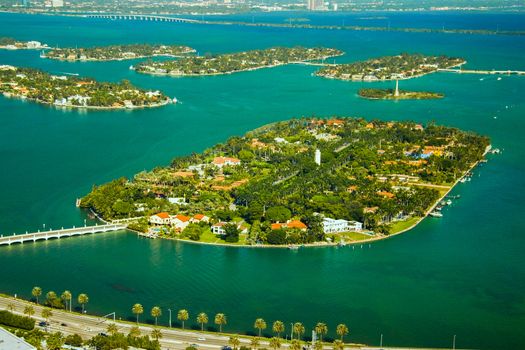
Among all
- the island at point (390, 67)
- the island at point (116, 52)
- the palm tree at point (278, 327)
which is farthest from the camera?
the island at point (116, 52)

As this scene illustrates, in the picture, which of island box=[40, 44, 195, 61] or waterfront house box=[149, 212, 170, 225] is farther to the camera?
island box=[40, 44, 195, 61]

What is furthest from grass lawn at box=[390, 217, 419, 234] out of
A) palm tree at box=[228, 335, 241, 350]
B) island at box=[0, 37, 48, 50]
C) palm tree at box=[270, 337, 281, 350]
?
island at box=[0, 37, 48, 50]

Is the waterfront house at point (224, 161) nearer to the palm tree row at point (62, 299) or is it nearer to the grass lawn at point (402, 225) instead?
the grass lawn at point (402, 225)

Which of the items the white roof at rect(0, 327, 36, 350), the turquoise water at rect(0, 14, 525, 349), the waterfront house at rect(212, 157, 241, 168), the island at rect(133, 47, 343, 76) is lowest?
the turquoise water at rect(0, 14, 525, 349)

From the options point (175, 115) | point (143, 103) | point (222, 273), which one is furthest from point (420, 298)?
point (143, 103)

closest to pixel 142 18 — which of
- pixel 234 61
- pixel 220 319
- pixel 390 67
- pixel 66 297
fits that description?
pixel 234 61

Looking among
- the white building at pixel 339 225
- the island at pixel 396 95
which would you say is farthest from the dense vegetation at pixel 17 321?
the island at pixel 396 95

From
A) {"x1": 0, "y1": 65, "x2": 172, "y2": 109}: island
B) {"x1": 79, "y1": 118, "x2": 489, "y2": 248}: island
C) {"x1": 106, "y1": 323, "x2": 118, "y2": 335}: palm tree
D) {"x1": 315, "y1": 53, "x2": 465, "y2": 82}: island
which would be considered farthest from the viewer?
{"x1": 315, "y1": 53, "x2": 465, "y2": 82}: island

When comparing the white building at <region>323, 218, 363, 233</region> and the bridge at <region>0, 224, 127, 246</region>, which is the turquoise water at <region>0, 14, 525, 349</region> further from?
the white building at <region>323, 218, 363, 233</region>
